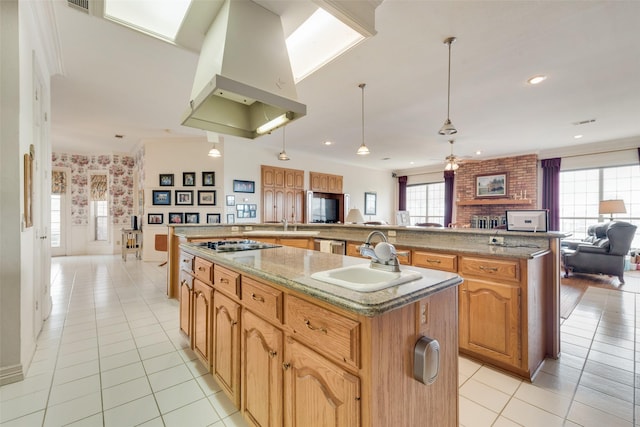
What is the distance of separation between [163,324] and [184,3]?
3.00 metres

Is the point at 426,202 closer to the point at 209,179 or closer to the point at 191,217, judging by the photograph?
the point at 209,179

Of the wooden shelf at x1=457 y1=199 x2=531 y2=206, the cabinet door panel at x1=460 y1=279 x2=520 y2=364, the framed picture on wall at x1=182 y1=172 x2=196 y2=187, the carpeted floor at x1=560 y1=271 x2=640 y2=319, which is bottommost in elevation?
the carpeted floor at x1=560 y1=271 x2=640 y2=319

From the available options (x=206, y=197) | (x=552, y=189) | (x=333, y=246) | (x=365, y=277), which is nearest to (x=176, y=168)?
(x=206, y=197)

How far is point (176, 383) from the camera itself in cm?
190

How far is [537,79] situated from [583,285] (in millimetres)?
3591

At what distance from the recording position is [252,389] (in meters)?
1.38

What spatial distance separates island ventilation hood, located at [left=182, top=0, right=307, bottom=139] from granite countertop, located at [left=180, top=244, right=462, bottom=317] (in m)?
0.99

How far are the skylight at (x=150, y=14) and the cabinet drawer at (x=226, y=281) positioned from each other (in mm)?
1982

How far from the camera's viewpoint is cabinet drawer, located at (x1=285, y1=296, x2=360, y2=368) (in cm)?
89

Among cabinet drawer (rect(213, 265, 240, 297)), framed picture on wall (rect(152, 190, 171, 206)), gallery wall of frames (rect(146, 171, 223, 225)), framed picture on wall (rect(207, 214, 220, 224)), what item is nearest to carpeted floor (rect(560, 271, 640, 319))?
cabinet drawer (rect(213, 265, 240, 297))

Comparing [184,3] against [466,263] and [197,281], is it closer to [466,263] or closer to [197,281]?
[197,281]

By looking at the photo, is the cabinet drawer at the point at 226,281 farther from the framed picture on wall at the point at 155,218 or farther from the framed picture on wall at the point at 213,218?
the framed picture on wall at the point at 155,218

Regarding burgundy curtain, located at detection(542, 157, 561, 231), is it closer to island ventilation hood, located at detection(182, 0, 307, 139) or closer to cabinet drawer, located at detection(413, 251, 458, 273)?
cabinet drawer, located at detection(413, 251, 458, 273)

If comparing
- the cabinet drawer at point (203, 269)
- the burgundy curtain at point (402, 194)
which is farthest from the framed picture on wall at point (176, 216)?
the burgundy curtain at point (402, 194)
